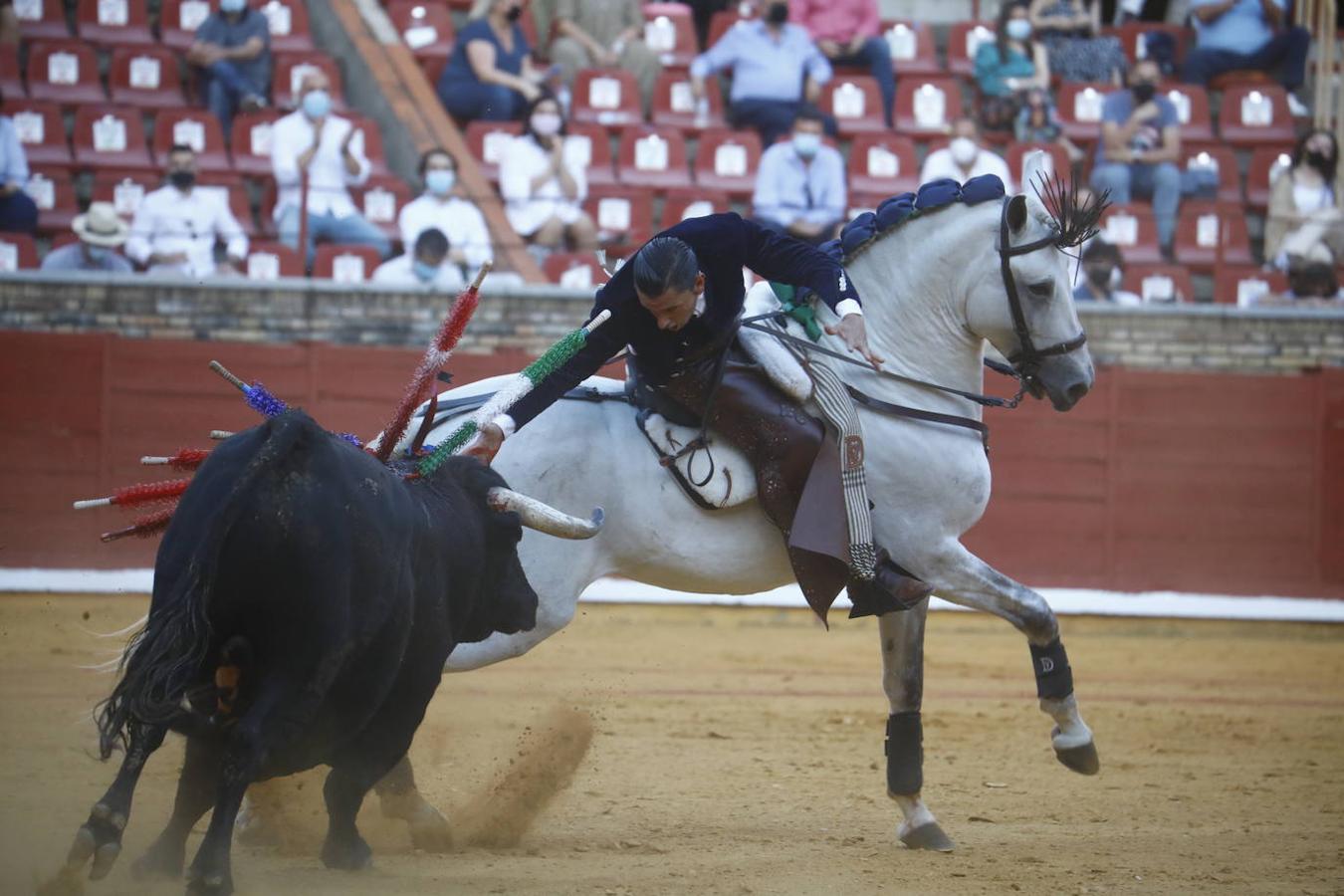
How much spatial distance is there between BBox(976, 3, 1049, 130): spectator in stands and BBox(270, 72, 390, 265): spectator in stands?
5.65m

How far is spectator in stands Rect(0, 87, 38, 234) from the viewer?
12.5m

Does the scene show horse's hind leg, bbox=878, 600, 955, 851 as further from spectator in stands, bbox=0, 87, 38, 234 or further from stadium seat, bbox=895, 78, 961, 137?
stadium seat, bbox=895, 78, 961, 137

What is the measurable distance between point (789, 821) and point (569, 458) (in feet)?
5.31

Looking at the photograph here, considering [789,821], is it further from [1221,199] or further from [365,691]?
[1221,199]

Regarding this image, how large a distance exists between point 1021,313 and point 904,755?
5.28ft

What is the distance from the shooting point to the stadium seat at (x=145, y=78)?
46.0 feet

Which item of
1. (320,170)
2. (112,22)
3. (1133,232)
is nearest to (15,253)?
(320,170)

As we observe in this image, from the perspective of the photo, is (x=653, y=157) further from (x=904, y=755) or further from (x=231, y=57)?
(x=904, y=755)

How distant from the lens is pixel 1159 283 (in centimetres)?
1349

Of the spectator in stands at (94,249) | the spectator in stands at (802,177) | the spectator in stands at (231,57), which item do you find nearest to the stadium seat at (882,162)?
the spectator in stands at (802,177)

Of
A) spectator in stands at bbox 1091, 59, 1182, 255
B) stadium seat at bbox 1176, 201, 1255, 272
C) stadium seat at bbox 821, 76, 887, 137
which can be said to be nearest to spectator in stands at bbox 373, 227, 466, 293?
stadium seat at bbox 821, 76, 887, 137

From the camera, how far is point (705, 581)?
5918 millimetres

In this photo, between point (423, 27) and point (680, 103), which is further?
point (423, 27)

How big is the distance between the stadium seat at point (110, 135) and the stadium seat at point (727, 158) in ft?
14.5
